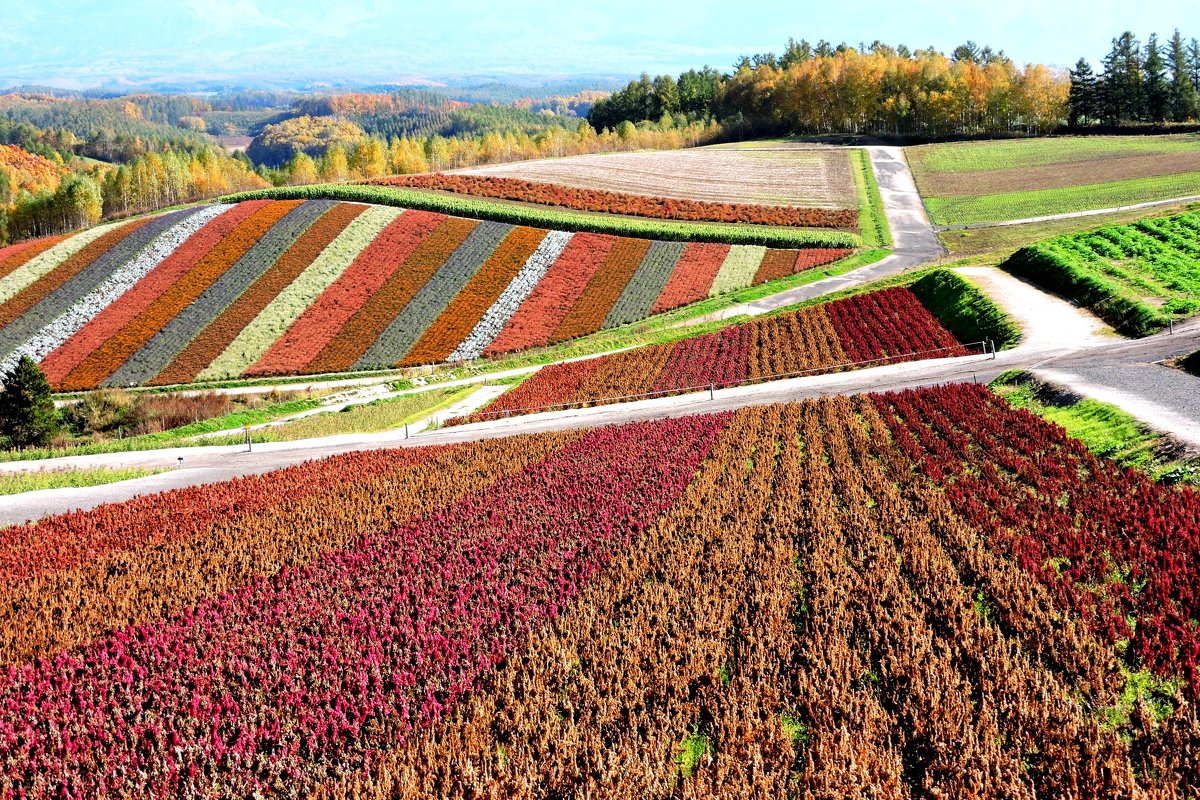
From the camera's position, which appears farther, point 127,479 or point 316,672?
point 127,479

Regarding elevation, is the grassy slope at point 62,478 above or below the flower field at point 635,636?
below

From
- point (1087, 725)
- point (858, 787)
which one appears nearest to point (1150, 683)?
point (1087, 725)

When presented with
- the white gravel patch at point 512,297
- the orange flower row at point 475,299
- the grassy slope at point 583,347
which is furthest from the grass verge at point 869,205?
the orange flower row at point 475,299

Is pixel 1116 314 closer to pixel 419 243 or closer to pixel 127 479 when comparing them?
pixel 127 479

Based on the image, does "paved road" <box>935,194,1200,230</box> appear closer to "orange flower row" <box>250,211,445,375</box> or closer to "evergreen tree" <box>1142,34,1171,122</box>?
"orange flower row" <box>250,211,445,375</box>

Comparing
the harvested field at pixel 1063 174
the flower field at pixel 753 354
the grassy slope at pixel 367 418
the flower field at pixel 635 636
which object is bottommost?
the grassy slope at pixel 367 418

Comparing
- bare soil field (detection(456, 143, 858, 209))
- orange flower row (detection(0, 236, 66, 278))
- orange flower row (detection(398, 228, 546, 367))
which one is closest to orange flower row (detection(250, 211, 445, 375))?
orange flower row (detection(398, 228, 546, 367))

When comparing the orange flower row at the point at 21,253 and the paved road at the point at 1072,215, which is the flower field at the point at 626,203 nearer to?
the paved road at the point at 1072,215
